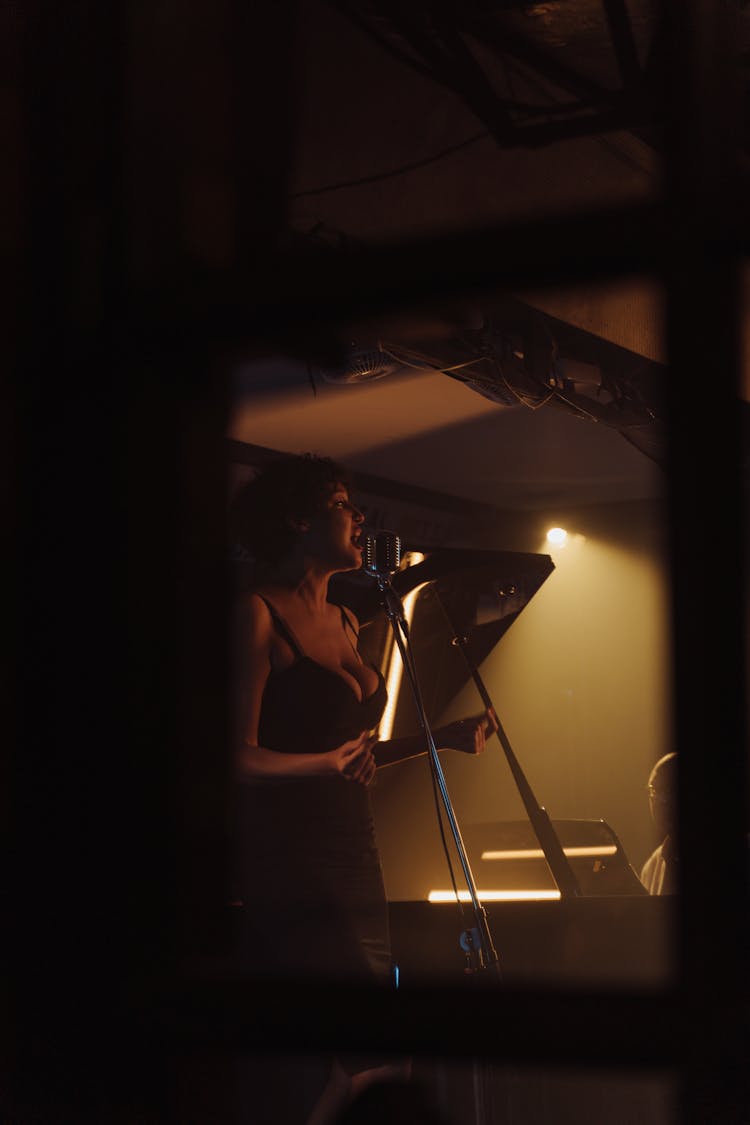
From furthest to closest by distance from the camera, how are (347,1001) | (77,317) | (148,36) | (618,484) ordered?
(618,484) < (148,36) < (77,317) < (347,1001)

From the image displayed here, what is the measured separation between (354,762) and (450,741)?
2.35 ft

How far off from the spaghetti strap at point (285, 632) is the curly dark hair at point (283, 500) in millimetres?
239

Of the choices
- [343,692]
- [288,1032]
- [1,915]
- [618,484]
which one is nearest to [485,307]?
[343,692]

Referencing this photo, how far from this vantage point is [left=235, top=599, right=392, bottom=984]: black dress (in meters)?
2.01

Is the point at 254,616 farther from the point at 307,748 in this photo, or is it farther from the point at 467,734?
the point at 467,734

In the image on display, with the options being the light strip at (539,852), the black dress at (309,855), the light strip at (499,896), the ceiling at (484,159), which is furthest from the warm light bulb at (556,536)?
the black dress at (309,855)

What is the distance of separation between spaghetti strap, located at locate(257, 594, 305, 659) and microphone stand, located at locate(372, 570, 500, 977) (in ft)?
0.79

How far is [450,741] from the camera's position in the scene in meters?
2.90

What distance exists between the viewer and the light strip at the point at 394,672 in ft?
9.37

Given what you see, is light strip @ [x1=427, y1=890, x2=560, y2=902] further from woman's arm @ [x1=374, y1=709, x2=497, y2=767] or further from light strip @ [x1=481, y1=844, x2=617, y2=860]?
woman's arm @ [x1=374, y1=709, x2=497, y2=767]

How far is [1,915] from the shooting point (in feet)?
3.82

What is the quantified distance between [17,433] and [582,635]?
6.49 metres

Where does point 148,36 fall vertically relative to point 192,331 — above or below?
above

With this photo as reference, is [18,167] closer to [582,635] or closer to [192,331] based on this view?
[192,331]
